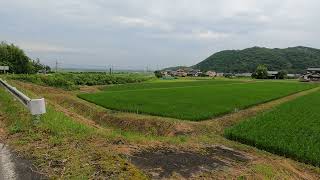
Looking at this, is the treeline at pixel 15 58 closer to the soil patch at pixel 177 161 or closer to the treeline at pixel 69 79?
the treeline at pixel 69 79

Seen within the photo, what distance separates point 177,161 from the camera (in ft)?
25.5

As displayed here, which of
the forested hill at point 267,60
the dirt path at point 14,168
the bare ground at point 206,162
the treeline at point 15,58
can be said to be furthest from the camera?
the forested hill at point 267,60

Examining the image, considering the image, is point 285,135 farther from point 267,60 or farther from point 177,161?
point 267,60

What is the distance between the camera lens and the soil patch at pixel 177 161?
6.98m

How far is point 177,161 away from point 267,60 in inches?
6970

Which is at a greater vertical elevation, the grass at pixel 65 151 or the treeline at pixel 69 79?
the grass at pixel 65 151

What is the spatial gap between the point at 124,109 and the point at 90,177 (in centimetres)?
1568

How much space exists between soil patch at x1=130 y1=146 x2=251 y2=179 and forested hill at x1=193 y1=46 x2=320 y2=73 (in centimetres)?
15613

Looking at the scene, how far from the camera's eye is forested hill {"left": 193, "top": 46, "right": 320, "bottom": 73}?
169m

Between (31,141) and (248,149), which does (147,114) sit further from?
(31,141)

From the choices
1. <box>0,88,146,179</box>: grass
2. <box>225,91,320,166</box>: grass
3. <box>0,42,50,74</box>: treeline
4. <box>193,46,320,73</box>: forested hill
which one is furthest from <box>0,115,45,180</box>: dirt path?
<box>193,46,320,73</box>: forested hill

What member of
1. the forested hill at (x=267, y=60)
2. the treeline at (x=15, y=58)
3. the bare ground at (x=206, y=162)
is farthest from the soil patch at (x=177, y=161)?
the forested hill at (x=267, y=60)

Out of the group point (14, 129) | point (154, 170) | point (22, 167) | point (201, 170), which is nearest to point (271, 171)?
point (201, 170)

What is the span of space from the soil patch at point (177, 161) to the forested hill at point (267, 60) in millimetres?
156129
